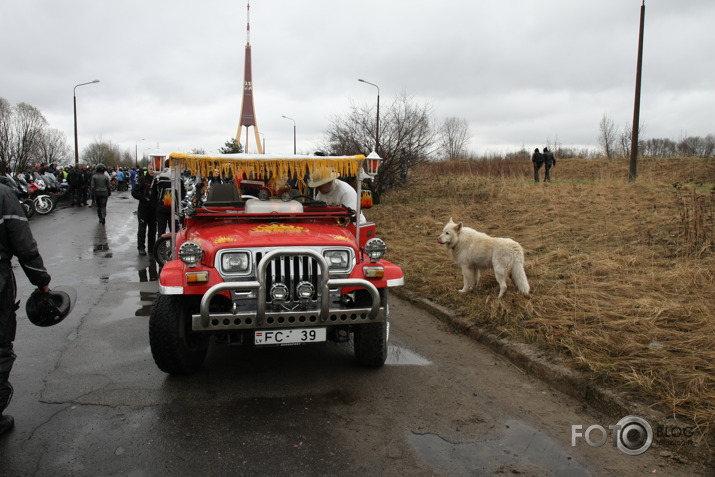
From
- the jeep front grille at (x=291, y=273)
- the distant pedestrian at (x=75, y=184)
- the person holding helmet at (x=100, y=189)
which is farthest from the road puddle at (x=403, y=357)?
the distant pedestrian at (x=75, y=184)

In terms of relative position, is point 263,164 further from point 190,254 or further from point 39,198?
point 39,198

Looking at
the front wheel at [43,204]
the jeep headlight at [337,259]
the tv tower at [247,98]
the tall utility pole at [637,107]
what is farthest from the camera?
the tv tower at [247,98]

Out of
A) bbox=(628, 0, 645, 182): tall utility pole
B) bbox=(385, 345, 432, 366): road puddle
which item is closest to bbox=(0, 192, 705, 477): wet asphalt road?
bbox=(385, 345, 432, 366): road puddle

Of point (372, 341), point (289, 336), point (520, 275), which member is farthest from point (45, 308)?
point (520, 275)

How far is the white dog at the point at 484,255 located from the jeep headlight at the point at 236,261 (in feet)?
11.0

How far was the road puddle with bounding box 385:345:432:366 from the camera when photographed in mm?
4922

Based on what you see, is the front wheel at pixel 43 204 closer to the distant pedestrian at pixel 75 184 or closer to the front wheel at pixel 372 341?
the distant pedestrian at pixel 75 184

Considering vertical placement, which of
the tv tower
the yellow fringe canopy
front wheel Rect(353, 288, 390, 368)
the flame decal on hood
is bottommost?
front wheel Rect(353, 288, 390, 368)

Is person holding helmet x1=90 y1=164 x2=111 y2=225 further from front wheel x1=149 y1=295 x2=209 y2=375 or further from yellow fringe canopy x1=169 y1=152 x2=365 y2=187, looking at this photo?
front wheel x1=149 y1=295 x2=209 y2=375

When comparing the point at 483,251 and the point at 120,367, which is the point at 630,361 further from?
the point at 120,367

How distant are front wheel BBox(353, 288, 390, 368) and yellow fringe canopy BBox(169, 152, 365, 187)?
54.6 inches

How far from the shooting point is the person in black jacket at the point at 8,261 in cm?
346

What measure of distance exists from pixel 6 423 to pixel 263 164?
2.90m

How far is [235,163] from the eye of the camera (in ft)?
16.5
